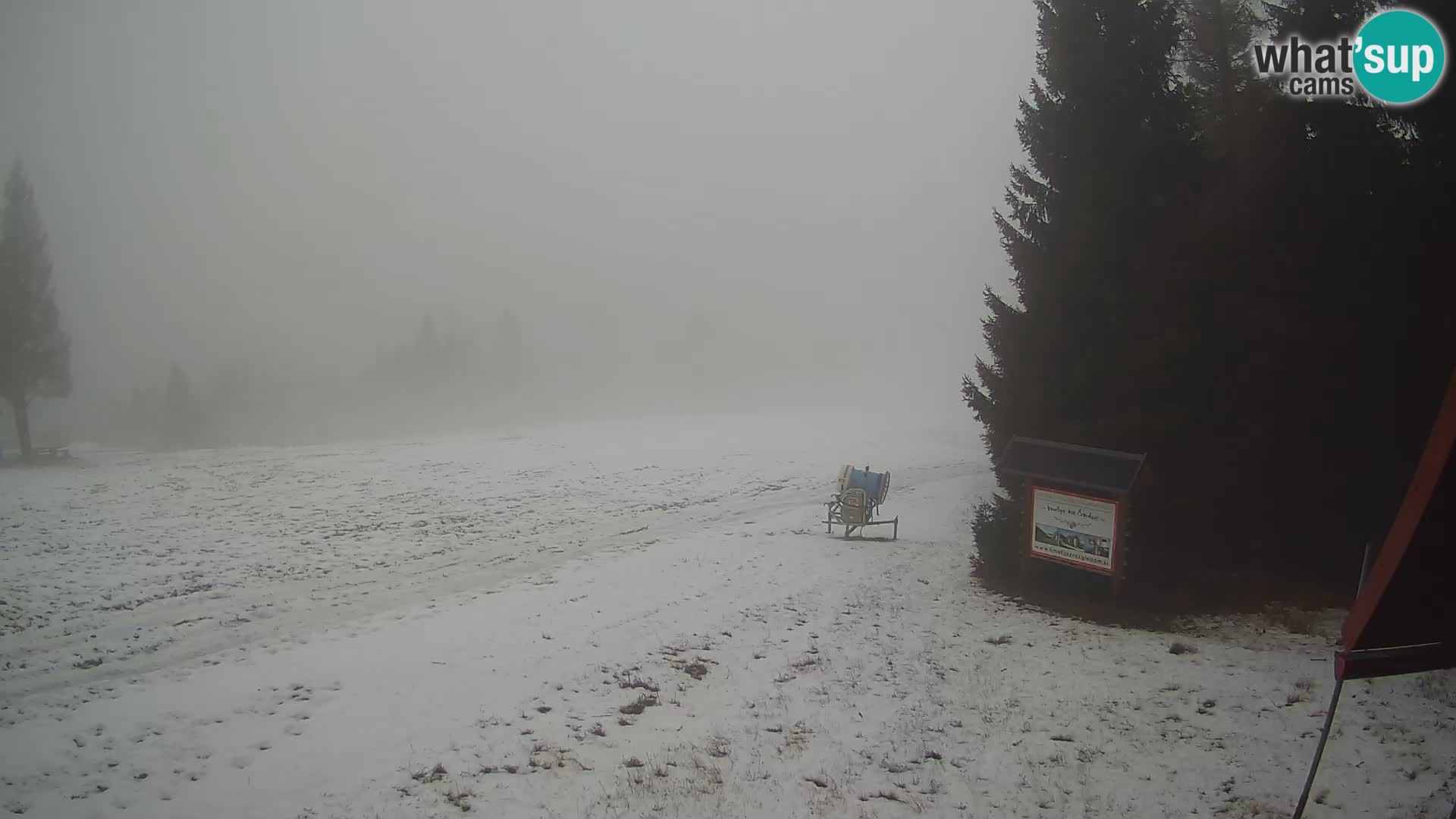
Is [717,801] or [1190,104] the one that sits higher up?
[1190,104]

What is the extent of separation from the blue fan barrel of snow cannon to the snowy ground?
2.08 meters

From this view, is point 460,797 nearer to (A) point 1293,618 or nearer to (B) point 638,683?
(B) point 638,683

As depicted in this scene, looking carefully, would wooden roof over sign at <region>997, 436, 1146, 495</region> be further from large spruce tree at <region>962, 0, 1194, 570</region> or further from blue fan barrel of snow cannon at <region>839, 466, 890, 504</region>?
blue fan barrel of snow cannon at <region>839, 466, 890, 504</region>

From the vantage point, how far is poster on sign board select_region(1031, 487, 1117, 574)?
44.9 feet

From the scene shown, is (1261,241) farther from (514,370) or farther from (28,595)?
(514,370)

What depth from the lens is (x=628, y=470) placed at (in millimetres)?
36156

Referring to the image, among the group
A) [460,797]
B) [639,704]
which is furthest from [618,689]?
[460,797]

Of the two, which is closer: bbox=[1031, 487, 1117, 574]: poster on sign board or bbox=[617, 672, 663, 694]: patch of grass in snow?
bbox=[617, 672, 663, 694]: patch of grass in snow

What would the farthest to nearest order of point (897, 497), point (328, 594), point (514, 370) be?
1. point (514, 370)
2. point (897, 497)
3. point (328, 594)

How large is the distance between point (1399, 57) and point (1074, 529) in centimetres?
1097

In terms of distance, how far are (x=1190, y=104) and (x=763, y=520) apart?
59.2ft

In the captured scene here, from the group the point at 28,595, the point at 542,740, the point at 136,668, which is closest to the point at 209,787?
the point at 542,740

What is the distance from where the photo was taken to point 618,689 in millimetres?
11133

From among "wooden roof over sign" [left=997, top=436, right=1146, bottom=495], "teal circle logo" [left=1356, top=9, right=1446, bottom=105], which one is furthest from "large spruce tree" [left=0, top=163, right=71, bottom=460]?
"teal circle logo" [left=1356, top=9, right=1446, bottom=105]
